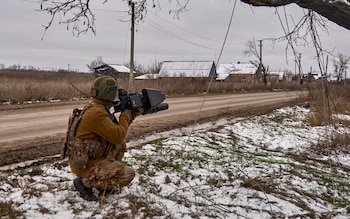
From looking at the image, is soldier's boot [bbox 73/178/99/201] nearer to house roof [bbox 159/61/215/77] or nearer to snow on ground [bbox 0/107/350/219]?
snow on ground [bbox 0/107/350/219]

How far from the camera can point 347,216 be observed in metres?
4.23

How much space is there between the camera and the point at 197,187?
4566 millimetres

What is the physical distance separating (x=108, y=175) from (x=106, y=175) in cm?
2

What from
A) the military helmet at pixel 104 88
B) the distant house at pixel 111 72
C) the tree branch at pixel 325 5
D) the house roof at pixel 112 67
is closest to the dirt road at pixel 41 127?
the military helmet at pixel 104 88

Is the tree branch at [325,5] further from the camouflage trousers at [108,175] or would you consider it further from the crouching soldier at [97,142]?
the camouflage trousers at [108,175]

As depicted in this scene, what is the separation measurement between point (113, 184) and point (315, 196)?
2726 millimetres

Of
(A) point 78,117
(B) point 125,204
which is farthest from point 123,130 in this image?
(B) point 125,204

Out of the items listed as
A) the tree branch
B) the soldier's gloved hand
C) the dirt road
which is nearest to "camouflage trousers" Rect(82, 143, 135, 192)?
the soldier's gloved hand

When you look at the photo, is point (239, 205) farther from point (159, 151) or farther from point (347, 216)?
point (159, 151)

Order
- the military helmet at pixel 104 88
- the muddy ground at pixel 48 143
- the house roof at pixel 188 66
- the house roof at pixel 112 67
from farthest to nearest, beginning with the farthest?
the house roof at pixel 188 66 → the house roof at pixel 112 67 → the muddy ground at pixel 48 143 → the military helmet at pixel 104 88

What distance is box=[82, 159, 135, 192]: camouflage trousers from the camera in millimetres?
3631

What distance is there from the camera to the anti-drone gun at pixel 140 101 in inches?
149

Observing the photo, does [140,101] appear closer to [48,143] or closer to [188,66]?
[48,143]

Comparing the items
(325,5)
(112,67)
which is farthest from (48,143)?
(112,67)
